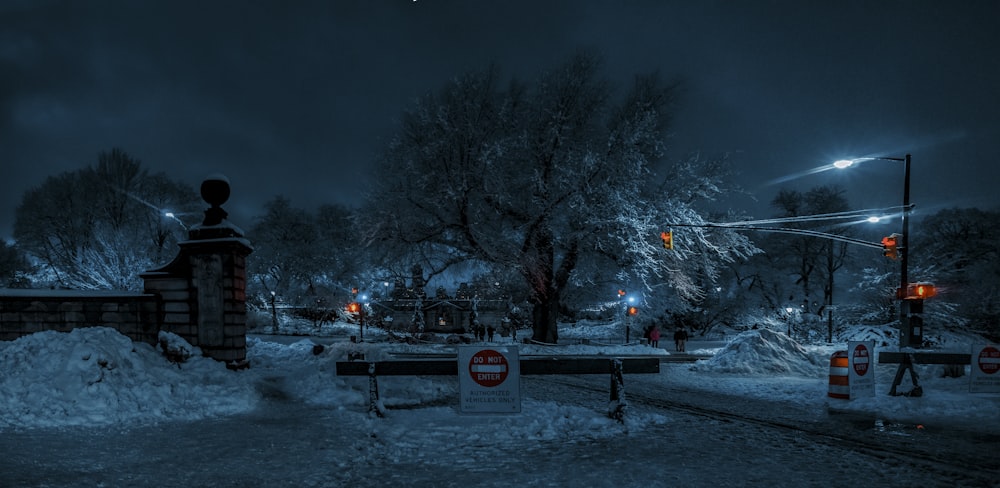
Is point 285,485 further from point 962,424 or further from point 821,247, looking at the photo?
point 821,247

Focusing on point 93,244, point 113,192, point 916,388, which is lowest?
point 916,388

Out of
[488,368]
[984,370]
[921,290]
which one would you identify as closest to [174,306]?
[488,368]

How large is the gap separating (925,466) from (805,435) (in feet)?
5.55

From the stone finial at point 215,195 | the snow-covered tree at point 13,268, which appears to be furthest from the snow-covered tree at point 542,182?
the snow-covered tree at point 13,268

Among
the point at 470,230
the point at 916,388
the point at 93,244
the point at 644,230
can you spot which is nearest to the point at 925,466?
the point at 916,388

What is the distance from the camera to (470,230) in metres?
23.4

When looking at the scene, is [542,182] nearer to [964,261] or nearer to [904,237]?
[904,237]

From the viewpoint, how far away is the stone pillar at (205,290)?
11.1 meters

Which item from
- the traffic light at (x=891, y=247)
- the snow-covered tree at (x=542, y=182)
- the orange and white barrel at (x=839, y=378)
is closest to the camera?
the orange and white barrel at (x=839, y=378)

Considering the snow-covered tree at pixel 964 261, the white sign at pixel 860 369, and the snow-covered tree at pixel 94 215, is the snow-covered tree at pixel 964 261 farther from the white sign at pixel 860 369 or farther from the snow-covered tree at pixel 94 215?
the snow-covered tree at pixel 94 215

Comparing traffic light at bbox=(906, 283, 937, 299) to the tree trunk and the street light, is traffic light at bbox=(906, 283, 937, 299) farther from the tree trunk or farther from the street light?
the tree trunk

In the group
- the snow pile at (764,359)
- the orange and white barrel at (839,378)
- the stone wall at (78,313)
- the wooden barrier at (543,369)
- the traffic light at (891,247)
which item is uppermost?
the traffic light at (891,247)

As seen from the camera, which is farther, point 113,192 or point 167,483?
point 113,192

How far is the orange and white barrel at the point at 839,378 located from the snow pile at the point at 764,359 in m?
5.64
